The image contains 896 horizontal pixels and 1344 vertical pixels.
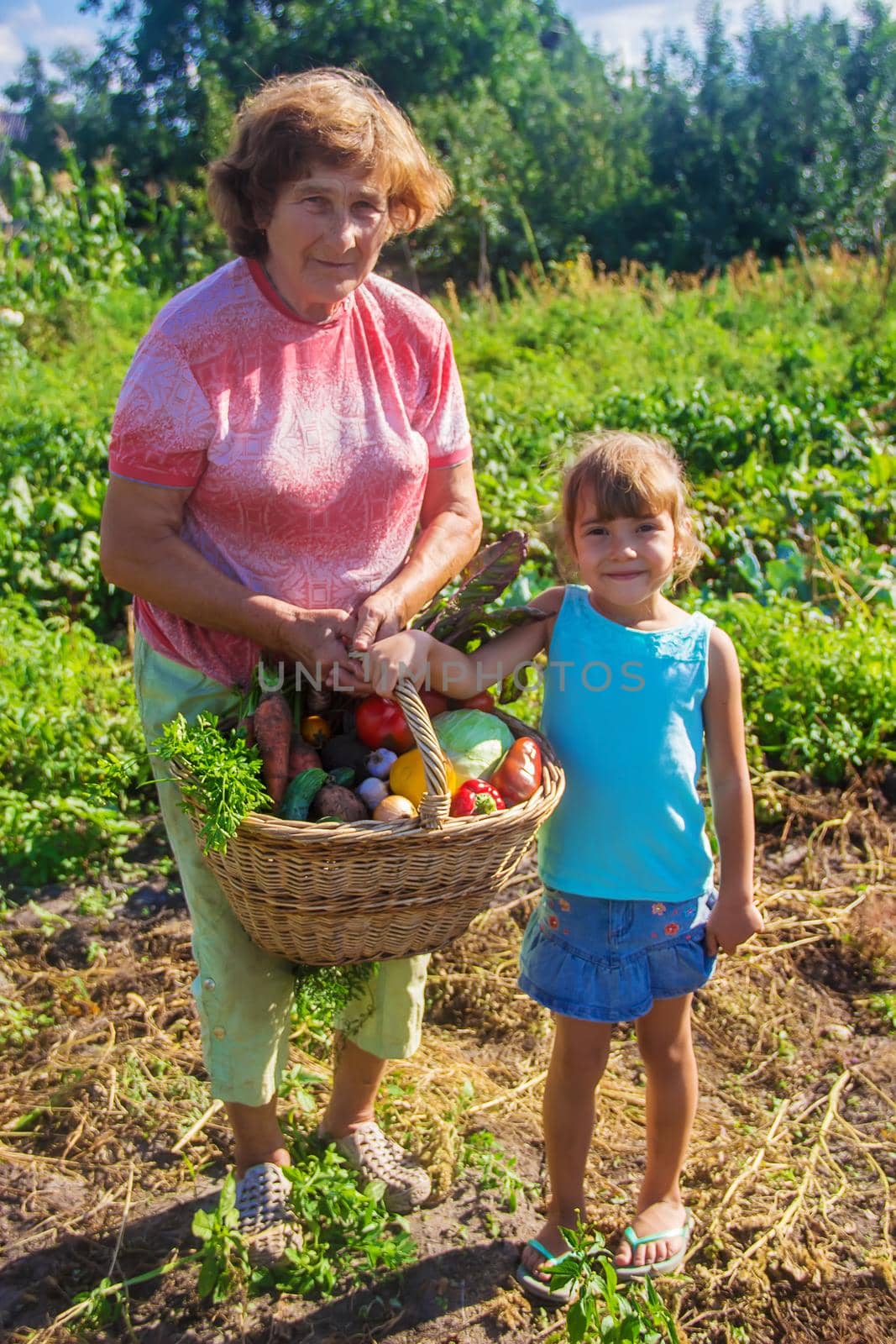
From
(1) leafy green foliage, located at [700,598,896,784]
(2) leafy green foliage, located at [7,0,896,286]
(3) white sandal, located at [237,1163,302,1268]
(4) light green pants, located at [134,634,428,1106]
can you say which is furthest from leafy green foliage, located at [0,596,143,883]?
(2) leafy green foliage, located at [7,0,896,286]

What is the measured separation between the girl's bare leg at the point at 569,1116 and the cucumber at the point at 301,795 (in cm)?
69

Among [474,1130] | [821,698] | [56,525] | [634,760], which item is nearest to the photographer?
[634,760]

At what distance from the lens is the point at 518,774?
200 cm

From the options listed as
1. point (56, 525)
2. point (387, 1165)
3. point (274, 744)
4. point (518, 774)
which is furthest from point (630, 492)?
point (56, 525)

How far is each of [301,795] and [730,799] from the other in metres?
0.80

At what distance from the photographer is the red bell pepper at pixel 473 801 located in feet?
6.21

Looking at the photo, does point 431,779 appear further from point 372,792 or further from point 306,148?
point 306,148

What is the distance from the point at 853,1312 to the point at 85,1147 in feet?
5.30

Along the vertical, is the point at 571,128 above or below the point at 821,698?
above

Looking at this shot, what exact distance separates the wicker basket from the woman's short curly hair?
35.1 inches

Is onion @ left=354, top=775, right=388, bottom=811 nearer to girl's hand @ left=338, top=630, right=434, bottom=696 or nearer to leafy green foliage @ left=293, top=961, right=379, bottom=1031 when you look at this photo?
girl's hand @ left=338, top=630, right=434, bottom=696

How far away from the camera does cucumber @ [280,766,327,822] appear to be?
6.16 feet

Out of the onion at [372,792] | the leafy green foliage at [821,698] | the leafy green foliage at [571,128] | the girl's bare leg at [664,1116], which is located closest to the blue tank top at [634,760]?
the girl's bare leg at [664,1116]

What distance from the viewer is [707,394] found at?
643 centimetres
